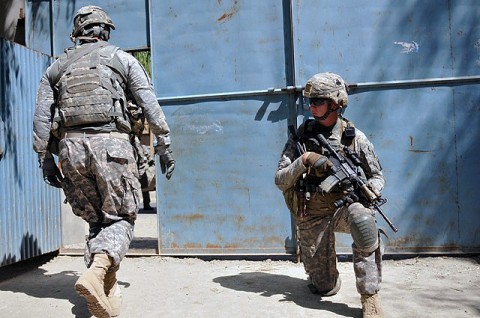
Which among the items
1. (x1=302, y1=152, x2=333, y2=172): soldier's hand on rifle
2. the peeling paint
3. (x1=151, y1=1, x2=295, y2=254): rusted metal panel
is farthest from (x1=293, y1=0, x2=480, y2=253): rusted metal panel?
(x1=302, y1=152, x2=333, y2=172): soldier's hand on rifle

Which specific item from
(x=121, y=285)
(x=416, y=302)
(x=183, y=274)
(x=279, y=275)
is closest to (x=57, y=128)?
(x=121, y=285)

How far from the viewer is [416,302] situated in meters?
3.59

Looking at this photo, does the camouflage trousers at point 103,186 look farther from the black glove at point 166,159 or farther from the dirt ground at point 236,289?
the dirt ground at point 236,289

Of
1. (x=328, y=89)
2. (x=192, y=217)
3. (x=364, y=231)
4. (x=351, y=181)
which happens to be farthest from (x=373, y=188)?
(x=192, y=217)

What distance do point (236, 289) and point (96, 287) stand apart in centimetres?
140

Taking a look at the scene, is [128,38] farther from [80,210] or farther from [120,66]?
[80,210]

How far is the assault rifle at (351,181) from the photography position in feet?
11.1

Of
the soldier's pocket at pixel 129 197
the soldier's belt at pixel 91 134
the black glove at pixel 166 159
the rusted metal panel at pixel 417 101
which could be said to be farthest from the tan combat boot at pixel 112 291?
the rusted metal panel at pixel 417 101

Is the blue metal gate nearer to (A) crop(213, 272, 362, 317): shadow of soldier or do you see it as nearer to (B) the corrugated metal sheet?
(A) crop(213, 272, 362, 317): shadow of soldier

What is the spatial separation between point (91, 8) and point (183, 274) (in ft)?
8.03

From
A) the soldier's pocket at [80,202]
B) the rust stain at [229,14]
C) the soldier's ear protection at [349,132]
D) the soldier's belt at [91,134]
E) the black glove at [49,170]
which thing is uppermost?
the rust stain at [229,14]

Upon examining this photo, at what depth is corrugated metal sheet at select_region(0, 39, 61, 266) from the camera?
178 inches

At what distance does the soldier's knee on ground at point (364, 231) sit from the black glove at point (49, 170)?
2.18 m

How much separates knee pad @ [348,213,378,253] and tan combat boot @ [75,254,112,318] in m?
1.62
